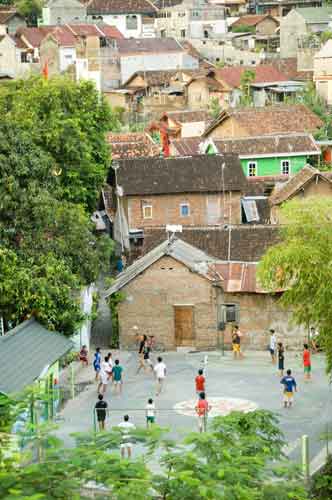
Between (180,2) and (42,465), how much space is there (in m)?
124

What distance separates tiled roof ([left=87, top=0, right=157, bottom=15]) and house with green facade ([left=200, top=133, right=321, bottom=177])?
70463mm

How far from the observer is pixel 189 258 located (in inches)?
1515

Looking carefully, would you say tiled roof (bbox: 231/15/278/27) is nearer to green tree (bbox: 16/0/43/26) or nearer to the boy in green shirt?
green tree (bbox: 16/0/43/26)

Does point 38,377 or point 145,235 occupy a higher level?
point 145,235

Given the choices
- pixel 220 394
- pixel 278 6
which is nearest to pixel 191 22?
pixel 278 6

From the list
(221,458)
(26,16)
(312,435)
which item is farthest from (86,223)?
(26,16)

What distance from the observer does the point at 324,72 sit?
87.8 meters

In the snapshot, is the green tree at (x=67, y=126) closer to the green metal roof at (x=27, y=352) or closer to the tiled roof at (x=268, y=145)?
the tiled roof at (x=268, y=145)

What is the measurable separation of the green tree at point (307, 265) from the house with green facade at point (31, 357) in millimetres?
5774

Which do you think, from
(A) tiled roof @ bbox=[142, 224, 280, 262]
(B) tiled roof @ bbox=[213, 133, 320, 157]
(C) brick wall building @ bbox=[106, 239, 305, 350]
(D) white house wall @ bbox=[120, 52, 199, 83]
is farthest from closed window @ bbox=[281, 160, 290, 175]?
(D) white house wall @ bbox=[120, 52, 199, 83]

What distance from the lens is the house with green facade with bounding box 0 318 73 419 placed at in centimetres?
2683

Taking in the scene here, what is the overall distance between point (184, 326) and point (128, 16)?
93516mm

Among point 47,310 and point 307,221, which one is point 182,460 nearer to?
point 307,221

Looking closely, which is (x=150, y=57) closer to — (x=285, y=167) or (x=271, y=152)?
(x=285, y=167)
